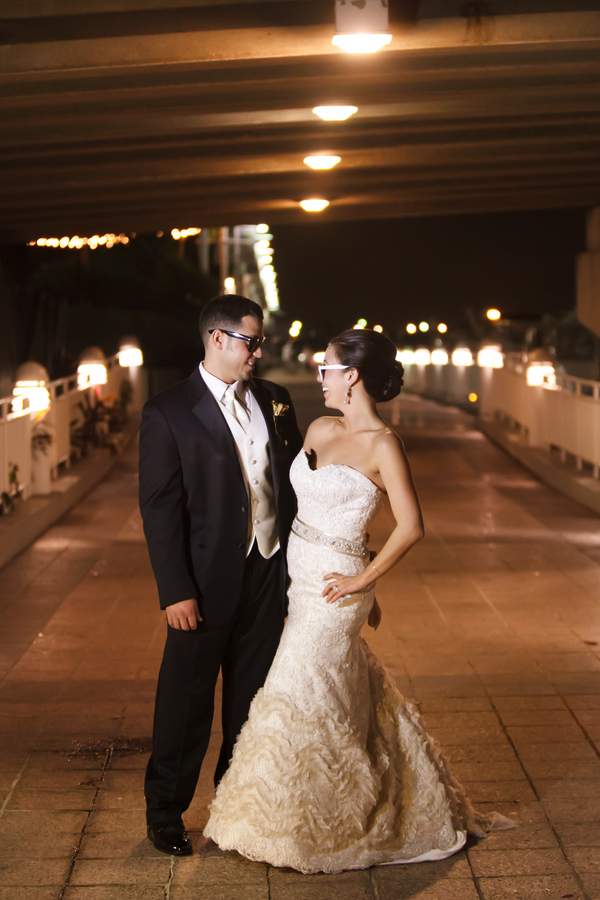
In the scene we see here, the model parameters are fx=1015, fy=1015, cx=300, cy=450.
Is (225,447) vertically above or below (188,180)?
below

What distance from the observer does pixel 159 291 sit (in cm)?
3325

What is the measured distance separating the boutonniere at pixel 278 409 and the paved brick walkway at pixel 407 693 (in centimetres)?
154

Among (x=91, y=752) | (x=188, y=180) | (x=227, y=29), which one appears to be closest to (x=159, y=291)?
(x=188, y=180)

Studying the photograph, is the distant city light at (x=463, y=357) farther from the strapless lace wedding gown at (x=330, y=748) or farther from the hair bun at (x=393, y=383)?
the strapless lace wedding gown at (x=330, y=748)

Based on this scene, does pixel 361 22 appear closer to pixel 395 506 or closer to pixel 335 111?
pixel 335 111

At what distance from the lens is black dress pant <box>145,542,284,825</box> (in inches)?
138

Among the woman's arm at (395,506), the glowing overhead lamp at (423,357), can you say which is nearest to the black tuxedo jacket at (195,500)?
the woman's arm at (395,506)

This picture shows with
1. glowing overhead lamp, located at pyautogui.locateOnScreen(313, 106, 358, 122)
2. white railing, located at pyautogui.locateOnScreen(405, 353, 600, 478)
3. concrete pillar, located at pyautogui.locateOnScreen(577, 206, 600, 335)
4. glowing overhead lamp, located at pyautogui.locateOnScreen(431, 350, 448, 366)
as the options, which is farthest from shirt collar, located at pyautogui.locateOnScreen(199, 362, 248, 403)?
glowing overhead lamp, located at pyautogui.locateOnScreen(431, 350, 448, 366)

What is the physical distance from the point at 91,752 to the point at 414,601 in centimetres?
319

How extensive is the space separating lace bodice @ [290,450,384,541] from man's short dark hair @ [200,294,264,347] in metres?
0.53

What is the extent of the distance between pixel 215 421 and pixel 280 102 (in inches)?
237

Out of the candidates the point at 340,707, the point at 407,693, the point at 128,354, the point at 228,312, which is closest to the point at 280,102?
the point at 407,693

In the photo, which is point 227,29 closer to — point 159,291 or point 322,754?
point 322,754

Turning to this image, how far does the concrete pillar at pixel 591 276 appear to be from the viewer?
16984 mm
